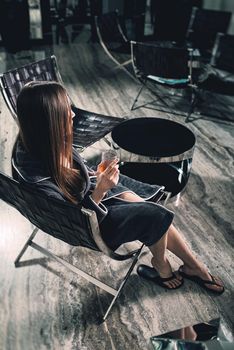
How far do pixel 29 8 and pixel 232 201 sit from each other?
597cm

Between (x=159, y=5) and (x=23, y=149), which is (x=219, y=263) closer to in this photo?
(x=23, y=149)

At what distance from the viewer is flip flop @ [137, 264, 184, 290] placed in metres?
1.88

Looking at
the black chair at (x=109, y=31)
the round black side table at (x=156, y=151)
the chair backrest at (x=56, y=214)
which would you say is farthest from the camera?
the black chair at (x=109, y=31)

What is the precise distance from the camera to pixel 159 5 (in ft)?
20.7

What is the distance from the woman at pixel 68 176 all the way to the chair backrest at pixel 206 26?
12.4 feet

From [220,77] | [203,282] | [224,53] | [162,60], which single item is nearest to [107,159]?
[203,282]

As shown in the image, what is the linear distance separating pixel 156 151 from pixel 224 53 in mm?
1990

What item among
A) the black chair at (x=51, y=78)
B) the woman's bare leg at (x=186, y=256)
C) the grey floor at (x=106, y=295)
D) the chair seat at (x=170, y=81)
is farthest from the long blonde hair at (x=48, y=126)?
the chair seat at (x=170, y=81)

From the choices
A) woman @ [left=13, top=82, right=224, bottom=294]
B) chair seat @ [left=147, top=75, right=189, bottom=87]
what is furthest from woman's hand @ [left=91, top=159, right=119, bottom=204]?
chair seat @ [left=147, top=75, right=189, bottom=87]

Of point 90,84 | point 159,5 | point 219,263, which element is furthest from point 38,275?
point 159,5

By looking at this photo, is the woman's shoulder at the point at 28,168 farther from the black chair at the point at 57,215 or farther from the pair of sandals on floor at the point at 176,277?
the pair of sandals on floor at the point at 176,277

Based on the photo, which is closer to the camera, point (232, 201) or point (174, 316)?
point (174, 316)

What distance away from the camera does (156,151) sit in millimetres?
2398

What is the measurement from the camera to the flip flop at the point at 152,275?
6.16 ft
